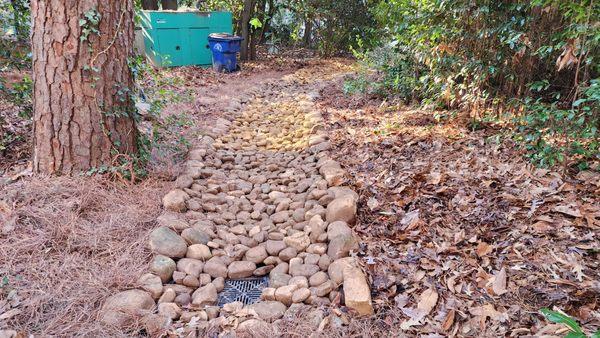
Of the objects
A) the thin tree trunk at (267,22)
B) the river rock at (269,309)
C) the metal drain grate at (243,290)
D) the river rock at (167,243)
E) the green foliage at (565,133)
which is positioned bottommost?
the metal drain grate at (243,290)

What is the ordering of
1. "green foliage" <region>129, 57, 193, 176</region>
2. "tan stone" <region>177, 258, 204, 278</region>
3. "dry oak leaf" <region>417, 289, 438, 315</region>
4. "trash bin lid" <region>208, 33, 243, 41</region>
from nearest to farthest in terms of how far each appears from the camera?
"dry oak leaf" <region>417, 289, 438, 315</region>
"tan stone" <region>177, 258, 204, 278</region>
"green foliage" <region>129, 57, 193, 176</region>
"trash bin lid" <region>208, 33, 243, 41</region>

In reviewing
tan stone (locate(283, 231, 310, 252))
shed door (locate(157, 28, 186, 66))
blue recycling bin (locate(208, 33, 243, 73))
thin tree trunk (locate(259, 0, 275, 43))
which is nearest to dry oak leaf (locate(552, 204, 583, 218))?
tan stone (locate(283, 231, 310, 252))

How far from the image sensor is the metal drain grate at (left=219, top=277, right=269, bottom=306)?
2.07 meters

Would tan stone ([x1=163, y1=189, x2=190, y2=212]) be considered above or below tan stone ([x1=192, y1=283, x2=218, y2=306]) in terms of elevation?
above

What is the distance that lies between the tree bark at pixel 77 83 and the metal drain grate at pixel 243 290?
136cm

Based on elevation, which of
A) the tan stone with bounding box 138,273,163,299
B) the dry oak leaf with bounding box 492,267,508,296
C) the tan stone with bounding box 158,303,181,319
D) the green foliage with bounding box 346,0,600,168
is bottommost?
the tan stone with bounding box 158,303,181,319

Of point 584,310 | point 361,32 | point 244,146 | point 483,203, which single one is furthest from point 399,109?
point 361,32

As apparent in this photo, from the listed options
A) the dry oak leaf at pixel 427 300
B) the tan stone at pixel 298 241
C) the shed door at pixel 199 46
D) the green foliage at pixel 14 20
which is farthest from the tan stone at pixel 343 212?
the shed door at pixel 199 46

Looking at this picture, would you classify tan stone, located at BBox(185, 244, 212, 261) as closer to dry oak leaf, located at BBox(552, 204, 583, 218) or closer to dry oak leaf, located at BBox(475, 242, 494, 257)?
dry oak leaf, located at BBox(475, 242, 494, 257)

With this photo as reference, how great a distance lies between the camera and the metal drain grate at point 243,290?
207 cm

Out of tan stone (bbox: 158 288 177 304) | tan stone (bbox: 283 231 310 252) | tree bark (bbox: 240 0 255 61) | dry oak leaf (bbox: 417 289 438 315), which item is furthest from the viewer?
tree bark (bbox: 240 0 255 61)

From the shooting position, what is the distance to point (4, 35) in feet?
10.9

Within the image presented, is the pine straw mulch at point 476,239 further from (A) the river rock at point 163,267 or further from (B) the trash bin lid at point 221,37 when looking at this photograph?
(B) the trash bin lid at point 221,37

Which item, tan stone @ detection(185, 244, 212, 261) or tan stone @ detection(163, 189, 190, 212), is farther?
tan stone @ detection(163, 189, 190, 212)
